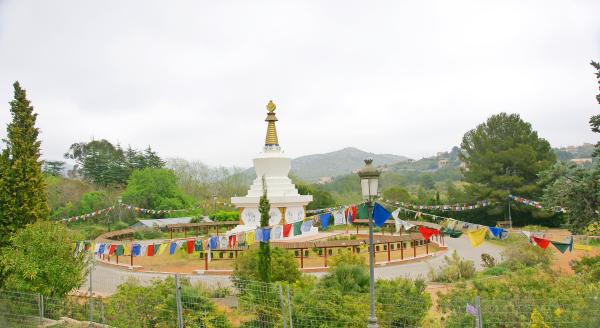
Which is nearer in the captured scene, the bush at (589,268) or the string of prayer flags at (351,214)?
the bush at (589,268)

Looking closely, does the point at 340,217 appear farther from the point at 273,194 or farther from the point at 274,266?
the point at 273,194

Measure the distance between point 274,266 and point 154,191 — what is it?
33.9m

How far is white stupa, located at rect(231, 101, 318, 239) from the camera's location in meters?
29.8

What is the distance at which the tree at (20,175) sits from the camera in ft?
53.6

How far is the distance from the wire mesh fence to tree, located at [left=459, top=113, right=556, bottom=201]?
1192 inches

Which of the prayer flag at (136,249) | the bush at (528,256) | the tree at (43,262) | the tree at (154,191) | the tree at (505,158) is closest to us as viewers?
the tree at (43,262)

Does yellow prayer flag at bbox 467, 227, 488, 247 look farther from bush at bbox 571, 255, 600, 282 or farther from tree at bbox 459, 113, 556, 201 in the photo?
tree at bbox 459, 113, 556, 201

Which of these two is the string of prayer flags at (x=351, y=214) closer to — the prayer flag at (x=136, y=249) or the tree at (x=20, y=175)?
the prayer flag at (x=136, y=249)

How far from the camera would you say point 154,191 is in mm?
47344

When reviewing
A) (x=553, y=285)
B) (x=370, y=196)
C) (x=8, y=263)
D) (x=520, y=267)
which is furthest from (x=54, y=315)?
(x=520, y=267)

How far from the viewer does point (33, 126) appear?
17.5m

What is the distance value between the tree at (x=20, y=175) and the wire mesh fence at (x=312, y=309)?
453cm

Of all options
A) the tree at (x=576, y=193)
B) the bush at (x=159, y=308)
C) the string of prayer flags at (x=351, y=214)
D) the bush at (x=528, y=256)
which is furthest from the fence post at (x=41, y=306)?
the bush at (x=528, y=256)

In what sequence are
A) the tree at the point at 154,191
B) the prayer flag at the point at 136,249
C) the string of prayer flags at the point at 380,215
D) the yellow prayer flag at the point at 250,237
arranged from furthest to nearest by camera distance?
1. the tree at the point at 154,191
2. the prayer flag at the point at 136,249
3. the yellow prayer flag at the point at 250,237
4. the string of prayer flags at the point at 380,215
